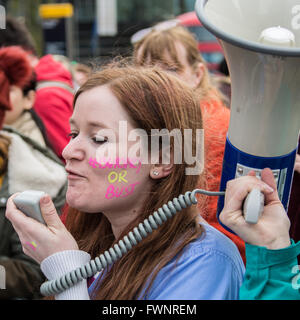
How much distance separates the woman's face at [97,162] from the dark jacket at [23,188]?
2.27ft

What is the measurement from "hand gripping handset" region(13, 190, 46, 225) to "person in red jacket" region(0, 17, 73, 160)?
148 cm

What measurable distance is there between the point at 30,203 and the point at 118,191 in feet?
0.78

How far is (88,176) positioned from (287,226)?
1.74 feet

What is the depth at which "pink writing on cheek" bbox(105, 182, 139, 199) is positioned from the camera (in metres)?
1.24

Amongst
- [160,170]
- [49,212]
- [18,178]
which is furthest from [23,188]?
[160,170]

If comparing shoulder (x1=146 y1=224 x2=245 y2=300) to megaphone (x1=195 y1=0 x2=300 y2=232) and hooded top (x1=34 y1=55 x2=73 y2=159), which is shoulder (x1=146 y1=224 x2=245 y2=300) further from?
hooded top (x1=34 y1=55 x2=73 y2=159)


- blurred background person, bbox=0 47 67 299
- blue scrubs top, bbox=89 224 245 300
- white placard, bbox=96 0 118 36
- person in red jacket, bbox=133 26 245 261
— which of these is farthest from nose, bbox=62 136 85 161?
white placard, bbox=96 0 118 36

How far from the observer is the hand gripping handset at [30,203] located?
3.98ft

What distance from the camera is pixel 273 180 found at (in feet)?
3.76

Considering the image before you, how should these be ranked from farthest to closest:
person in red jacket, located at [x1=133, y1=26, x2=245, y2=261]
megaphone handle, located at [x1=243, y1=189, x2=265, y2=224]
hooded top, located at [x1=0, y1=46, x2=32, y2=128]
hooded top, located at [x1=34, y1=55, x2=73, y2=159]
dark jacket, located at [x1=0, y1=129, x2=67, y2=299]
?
hooded top, located at [x1=34, y1=55, x2=73, y2=159]
hooded top, located at [x1=0, y1=46, x2=32, y2=128]
dark jacket, located at [x1=0, y1=129, x2=67, y2=299]
person in red jacket, located at [x1=133, y1=26, x2=245, y2=261]
megaphone handle, located at [x1=243, y1=189, x2=265, y2=224]

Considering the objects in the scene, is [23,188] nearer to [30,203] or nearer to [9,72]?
[9,72]

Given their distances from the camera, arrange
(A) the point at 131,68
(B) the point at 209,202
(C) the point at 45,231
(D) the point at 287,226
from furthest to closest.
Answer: (B) the point at 209,202 < (A) the point at 131,68 < (C) the point at 45,231 < (D) the point at 287,226
